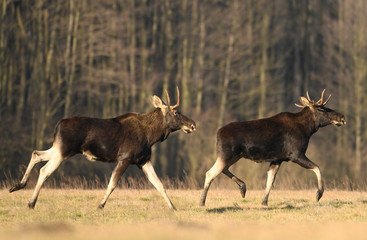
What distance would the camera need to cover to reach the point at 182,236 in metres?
10.0

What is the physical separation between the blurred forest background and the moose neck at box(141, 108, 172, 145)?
10.1 metres

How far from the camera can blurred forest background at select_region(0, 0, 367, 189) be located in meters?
31.5

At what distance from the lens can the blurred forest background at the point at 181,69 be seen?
3155 cm

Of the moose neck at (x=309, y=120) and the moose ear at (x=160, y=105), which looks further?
the moose neck at (x=309, y=120)

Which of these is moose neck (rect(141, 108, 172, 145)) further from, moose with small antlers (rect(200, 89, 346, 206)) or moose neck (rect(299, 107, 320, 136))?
moose neck (rect(299, 107, 320, 136))

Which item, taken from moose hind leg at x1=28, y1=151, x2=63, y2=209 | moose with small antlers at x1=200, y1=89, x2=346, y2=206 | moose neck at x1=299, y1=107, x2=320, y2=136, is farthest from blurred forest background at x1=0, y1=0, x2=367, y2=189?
moose hind leg at x1=28, y1=151, x2=63, y2=209

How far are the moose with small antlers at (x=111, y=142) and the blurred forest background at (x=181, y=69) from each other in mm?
10378

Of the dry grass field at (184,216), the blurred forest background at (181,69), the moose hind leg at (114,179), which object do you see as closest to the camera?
the dry grass field at (184,216)

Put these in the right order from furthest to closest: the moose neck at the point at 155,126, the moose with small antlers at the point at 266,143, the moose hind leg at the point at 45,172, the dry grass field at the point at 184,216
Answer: the moose with small antlers at the point at 266,143, the moose neck at the point at 155,126, the moose hind leg at the point at 45,172, the dry grass field at the point at 184,216

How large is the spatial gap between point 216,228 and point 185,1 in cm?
2914

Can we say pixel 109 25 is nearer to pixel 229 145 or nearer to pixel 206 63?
pixel 206 63

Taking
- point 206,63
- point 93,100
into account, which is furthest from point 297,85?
point 93,100

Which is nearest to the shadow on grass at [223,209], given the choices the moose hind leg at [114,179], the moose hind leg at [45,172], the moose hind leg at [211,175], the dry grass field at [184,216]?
the dry grass field at [184,216]

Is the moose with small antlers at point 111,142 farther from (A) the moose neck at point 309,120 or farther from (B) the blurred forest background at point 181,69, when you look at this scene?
(B) the blurred forest background at point 181,69
